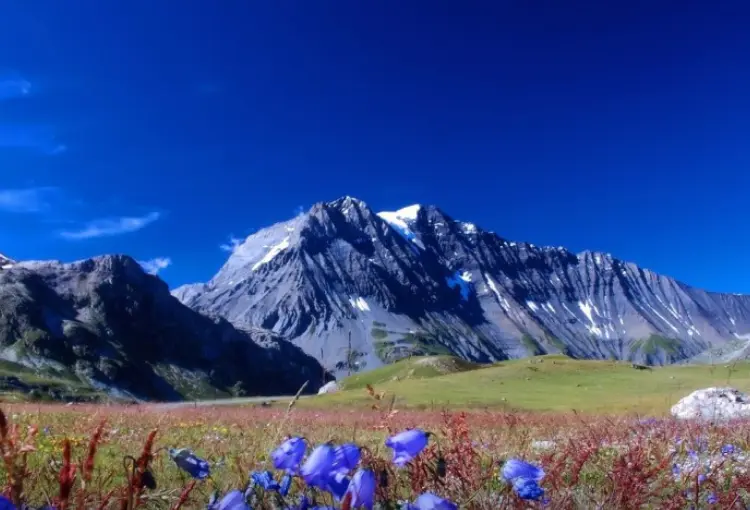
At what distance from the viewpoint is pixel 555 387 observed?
157ft

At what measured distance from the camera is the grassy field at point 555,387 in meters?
34.7

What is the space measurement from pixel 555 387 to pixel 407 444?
48.9 m

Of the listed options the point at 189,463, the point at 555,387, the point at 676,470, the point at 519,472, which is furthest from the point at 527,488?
the point at 555,387

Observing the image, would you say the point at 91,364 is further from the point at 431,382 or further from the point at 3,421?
the point at 3,421

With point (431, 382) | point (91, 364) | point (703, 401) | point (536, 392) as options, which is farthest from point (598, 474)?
point (91, 364)

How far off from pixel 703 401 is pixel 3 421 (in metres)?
27.6

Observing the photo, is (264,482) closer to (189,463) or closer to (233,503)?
(189,463)

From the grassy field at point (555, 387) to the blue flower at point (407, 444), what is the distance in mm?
28578

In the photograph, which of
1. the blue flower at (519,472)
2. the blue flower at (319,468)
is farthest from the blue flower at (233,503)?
the blue flower at (519,472)

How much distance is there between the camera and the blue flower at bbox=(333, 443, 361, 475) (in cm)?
184

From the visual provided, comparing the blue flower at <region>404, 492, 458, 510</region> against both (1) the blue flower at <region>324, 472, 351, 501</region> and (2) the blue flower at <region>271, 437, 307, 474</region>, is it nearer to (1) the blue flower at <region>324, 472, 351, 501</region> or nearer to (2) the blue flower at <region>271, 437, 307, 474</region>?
(1) the blue flower at <region>324, 472, 351, 501</region>

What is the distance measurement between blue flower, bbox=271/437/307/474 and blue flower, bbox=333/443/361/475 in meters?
0.20

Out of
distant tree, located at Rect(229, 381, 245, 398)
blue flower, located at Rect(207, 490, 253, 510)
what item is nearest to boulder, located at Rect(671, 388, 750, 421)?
blue flower, located at Rect(207, 490, 253, 510)

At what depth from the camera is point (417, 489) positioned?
281 centimetres
